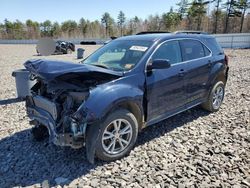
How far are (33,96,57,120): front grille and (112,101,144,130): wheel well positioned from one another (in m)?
0.87

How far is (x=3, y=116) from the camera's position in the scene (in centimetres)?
575

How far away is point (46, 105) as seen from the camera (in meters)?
3.69

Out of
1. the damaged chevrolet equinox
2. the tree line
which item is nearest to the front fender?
the damaged chevrolet equinox

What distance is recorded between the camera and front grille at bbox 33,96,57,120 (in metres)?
3.51

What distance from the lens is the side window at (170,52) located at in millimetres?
4262

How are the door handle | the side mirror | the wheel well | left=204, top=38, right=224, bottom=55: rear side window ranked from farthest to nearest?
1. left=204, top=38, right=224, bottom=55: rear side window
2. the door handle
3. the side mirror
4. the wheel well

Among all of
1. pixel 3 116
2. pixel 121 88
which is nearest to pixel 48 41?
pixel 3 116

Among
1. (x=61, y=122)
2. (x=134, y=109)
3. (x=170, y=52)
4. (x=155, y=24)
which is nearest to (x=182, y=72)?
(x=170, y=52)

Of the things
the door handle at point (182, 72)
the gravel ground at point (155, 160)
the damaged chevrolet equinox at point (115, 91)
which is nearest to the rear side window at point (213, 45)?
the damaged chevrolet equinox at point (115, 91)

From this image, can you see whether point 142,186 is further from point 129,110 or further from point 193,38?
point 193,38

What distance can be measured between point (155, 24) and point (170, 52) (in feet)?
222

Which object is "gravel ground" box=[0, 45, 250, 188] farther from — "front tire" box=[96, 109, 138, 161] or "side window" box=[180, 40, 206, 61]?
"side window" box=[180, 40, 206, 61]

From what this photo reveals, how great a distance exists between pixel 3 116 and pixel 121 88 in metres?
3.55

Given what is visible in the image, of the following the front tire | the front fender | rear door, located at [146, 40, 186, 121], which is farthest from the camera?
rear door, located at [146, 40, 186, 121]
